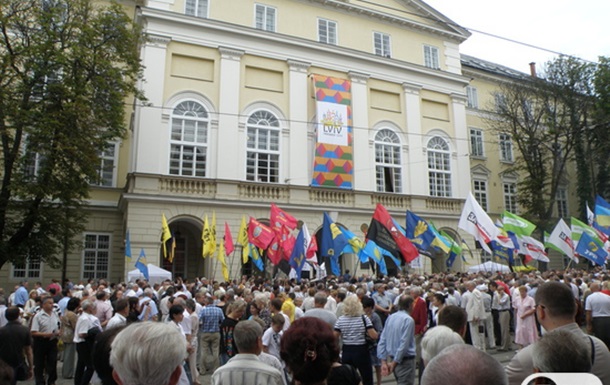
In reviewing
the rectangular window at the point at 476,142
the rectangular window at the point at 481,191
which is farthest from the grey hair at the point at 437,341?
the rectangular window at the point at 476,142

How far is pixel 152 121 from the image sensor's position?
23.8m

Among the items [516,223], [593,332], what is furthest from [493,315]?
[516,223]

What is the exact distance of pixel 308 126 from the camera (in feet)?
90.7

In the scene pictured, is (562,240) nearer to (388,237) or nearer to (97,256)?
(388,237)

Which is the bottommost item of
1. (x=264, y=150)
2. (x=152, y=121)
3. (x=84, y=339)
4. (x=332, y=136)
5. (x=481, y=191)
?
(x=84, y=339)

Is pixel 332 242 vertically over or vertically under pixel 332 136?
under

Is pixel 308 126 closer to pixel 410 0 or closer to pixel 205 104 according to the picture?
pixel 205 104

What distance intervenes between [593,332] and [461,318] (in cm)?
750

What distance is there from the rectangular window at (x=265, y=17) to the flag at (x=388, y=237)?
1542 centimetres

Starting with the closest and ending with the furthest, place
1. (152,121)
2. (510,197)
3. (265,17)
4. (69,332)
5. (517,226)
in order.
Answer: (69,332)
(517,226)
(152,121)
(265,17)
(510,197)

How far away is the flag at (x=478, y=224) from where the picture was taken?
1772 cm

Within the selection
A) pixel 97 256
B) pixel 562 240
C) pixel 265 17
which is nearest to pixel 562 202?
pixel 562 240

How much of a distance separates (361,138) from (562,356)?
26.7 meters

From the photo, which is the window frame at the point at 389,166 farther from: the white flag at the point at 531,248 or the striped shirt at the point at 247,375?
the striped shirt at the point at 247,375
